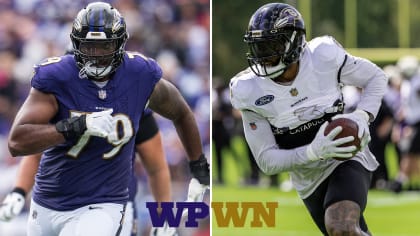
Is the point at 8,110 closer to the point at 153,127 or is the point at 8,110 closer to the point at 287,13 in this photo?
the point at 153,127

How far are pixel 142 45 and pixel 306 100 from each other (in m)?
6.64

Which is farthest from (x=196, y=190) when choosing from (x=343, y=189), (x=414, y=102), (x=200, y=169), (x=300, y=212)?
(x=414, y=102)

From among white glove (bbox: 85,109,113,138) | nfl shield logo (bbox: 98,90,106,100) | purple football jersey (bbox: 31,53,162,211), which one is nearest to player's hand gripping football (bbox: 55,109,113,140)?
white glove (bbox: 85,109,113,138)

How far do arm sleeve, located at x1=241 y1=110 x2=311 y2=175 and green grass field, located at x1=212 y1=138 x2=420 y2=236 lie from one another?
3.54 meters

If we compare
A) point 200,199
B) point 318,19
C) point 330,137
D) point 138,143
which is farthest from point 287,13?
point 318,19

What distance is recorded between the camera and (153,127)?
593cm

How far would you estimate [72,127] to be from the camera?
13.8 ft

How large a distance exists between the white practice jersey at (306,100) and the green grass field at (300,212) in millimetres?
3509

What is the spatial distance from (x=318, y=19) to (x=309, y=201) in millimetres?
11012

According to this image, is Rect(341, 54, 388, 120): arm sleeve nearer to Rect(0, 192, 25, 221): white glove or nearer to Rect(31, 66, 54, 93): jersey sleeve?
Rect(31, 66, 54, 93): jersey sleeve

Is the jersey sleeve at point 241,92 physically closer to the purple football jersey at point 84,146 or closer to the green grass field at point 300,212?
the purple football jersey at point 84,146

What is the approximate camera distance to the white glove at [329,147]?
172 inches

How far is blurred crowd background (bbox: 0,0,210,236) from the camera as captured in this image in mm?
10031

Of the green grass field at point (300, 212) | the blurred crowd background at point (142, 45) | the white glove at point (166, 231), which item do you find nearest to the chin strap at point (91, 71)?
the white glove at point (166, 231)
